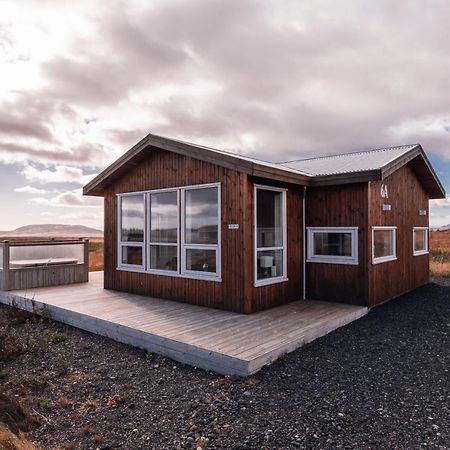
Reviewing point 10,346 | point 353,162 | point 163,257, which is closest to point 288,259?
point 163,257

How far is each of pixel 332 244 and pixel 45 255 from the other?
296 inches

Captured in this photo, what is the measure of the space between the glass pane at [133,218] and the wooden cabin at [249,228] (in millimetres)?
25

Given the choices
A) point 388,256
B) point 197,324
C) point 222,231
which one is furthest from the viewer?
point 388,256

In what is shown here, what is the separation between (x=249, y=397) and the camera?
357 centimetres

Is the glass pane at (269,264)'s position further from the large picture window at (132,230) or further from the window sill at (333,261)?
the large picture window at (132,230)

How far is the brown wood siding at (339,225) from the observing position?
6.95 meters

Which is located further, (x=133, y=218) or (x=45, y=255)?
(x=45, y=255)

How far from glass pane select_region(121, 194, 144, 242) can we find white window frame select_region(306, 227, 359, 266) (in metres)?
→ 3.88

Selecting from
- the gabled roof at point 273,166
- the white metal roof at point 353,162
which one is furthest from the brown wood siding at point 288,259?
the white metal roof at point 353,162

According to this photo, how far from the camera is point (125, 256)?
8.60 meters

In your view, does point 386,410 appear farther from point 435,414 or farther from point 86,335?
point 86,335

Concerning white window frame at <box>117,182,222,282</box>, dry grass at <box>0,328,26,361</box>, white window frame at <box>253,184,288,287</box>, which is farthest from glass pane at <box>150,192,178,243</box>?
dry grass at <box>0,328,26,361</box>

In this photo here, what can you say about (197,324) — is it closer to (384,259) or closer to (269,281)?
(269,281)

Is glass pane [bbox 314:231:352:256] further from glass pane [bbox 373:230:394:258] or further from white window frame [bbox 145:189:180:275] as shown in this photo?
white window frame [bbox 145:189:180:275]
